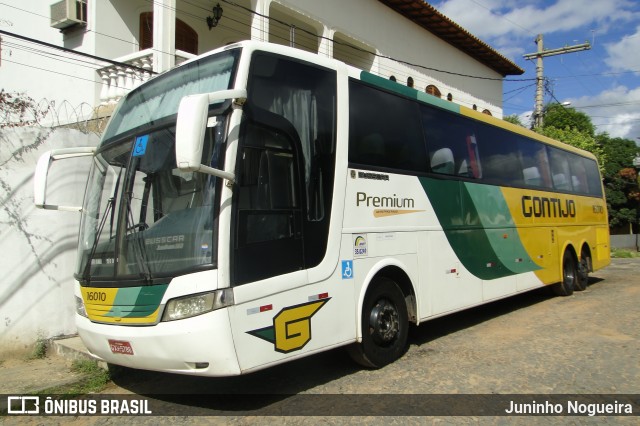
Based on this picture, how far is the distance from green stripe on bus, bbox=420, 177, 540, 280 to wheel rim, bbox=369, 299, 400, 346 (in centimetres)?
156

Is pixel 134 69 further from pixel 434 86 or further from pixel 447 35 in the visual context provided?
pixel 447 35

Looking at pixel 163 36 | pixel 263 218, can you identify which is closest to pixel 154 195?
pixel 263 218

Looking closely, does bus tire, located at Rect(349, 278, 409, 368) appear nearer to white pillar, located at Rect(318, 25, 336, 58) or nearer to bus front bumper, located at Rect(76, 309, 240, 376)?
bus front bumper, located at Rect(76, 309, 240, 376)

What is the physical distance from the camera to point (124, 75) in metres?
9.52

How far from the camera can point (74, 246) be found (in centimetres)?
672

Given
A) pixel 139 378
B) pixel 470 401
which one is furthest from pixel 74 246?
pixel 470 401

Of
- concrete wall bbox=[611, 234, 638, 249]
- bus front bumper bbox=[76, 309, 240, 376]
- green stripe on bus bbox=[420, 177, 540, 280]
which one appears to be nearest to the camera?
bus front bumper bbox=[76, 309, 240, 376]

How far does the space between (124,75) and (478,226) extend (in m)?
7.15

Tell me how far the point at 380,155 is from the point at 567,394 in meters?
3.03

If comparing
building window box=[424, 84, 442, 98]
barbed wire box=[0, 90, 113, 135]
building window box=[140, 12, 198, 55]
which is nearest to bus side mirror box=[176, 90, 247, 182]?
barbed wire box=[0, 90, 113, 135]

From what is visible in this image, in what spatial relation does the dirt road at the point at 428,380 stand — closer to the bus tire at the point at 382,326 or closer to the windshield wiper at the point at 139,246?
the bus tire at the point at 382,326

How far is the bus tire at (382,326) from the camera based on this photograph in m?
5.17

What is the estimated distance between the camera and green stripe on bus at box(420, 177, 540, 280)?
21.6ft

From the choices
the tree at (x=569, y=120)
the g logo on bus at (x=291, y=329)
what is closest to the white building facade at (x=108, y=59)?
the g logo on bus at (x=291, y=329)
